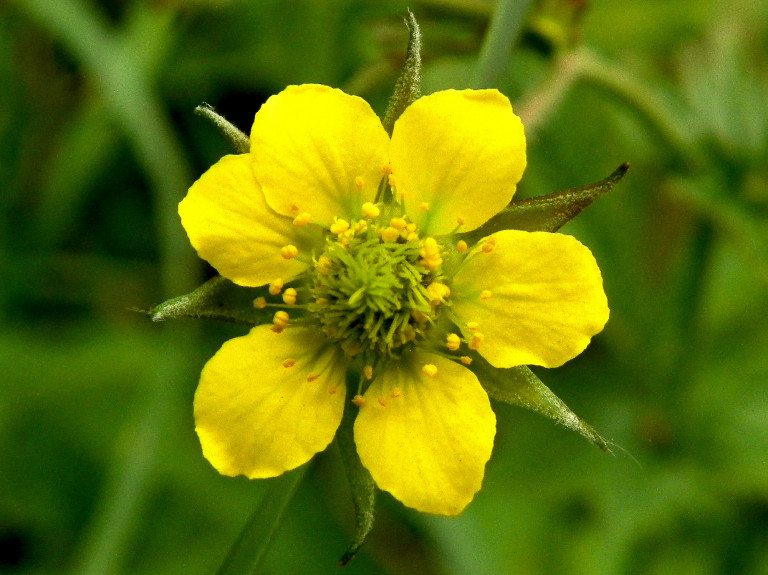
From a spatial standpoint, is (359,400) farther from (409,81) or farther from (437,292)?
(409,81)

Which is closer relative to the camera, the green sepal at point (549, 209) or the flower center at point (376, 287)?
the green sepal at point (549, 209)

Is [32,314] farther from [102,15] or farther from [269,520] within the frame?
[269,520]

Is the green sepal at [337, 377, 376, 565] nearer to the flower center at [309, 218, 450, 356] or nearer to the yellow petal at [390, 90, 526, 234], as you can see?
the flower center at [309, 218, 450, 356]

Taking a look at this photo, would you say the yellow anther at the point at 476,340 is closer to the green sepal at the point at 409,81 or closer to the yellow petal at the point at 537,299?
the yellow petal at the point at 537,299

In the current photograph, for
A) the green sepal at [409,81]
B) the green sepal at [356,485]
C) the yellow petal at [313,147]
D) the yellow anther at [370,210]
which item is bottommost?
the green sepal at [356,485]

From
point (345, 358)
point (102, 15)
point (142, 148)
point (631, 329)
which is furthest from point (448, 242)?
point (102, 15)

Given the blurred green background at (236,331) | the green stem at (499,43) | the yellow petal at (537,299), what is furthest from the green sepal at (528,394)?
the blurred green background at (236,331)
